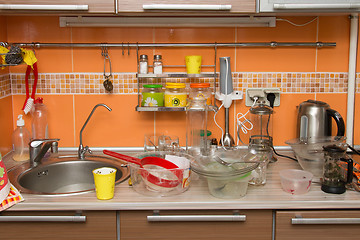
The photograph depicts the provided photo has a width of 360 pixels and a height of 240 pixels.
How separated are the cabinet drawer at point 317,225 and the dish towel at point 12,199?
1.03 metres

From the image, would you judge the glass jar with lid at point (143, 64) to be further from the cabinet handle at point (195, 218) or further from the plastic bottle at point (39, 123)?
the cabinet handle at point (195, 218)

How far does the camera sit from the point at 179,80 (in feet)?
7.36

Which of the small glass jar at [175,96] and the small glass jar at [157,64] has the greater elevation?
the small glass jar at [157,64]

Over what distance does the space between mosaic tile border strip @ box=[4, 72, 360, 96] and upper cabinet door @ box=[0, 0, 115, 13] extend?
0.48 m

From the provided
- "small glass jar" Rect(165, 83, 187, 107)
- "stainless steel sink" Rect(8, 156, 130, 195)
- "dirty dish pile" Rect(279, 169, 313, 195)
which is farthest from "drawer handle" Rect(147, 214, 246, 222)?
"small glass jar" Rect(165, 83, 187, 107)

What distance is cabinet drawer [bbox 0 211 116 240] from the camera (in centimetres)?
160

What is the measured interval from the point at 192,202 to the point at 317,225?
1.66ft

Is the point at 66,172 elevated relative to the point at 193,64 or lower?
lower

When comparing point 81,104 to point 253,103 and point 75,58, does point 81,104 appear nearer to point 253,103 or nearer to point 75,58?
point 75,58

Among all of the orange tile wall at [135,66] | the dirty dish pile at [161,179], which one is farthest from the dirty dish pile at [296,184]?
the orange tile wall at [135,66]

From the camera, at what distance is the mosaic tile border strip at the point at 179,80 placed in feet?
7.36

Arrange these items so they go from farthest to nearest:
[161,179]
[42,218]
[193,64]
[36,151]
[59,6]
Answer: [193,64], [36,151], [59,6], [161,179], [42,218]

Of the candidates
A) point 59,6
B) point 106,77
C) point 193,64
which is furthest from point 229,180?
point 59,6

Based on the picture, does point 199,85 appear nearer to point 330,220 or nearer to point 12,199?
point 330,220
